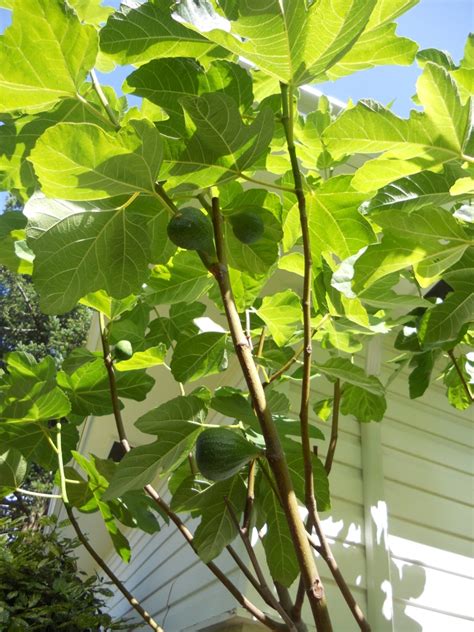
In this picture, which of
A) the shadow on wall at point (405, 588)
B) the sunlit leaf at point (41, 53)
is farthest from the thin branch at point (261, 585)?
the shadow on wall at point (405, 588)

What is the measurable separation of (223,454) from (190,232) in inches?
11.1

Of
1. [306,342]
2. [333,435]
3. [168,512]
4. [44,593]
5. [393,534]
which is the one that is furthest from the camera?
[44,593]

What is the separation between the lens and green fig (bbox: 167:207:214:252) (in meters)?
0.75

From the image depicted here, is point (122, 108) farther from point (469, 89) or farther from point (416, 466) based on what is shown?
point (416, 466)

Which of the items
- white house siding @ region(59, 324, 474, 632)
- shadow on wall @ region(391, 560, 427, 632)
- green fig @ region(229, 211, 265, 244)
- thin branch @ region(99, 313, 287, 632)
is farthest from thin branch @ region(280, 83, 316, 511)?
shadow on wall @ region(391, 560, 427, 632)

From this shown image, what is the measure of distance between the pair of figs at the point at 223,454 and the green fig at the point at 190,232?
246mm

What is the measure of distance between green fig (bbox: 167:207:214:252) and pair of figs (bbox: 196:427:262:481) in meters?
0.25

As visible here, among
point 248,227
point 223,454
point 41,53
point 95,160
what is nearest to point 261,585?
point 223,454

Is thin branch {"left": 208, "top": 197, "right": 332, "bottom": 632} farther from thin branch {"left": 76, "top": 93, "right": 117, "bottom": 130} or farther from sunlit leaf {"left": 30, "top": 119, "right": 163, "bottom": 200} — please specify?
thin branch {"left": 76, "top": 93, "right": 117, "bottom": 130}

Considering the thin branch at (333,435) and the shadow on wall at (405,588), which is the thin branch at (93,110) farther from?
the shadow on wall at (405,588)

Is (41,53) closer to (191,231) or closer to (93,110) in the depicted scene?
(93,110)

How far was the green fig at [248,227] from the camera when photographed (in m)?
0.85

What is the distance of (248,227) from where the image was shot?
85 centimetres

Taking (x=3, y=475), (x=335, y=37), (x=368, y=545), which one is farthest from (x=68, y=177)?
(x=368, y=545)
